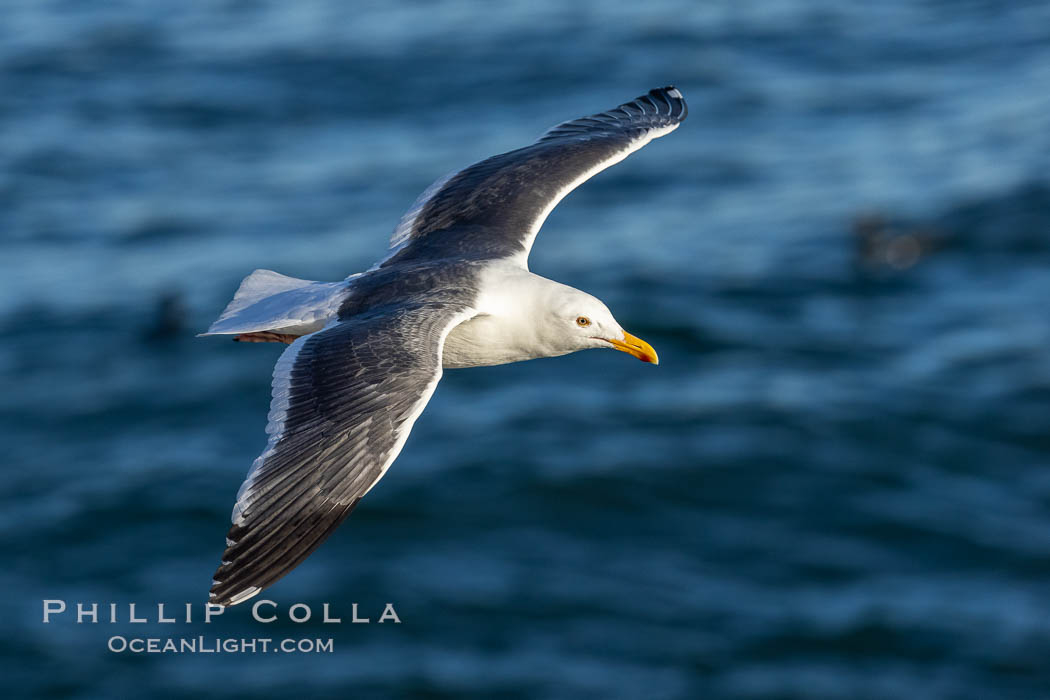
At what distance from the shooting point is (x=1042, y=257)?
105 ft

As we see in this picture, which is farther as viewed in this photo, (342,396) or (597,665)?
(597,665)

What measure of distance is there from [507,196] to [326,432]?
385 cm

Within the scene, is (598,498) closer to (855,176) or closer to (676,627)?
(676,627)

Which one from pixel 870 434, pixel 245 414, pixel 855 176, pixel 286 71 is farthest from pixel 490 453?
pixel 286 71

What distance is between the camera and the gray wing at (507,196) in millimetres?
10578

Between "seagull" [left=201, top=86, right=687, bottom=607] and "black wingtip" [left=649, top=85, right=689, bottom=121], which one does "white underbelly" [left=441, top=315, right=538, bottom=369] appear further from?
"black wingtip" [left=649, top=85, right=689, bottom=121]

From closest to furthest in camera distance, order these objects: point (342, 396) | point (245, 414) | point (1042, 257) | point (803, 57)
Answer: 1. point (342, 396)
2. point (245, 414)
3. point (1042, 257)
4. point (803, 57)

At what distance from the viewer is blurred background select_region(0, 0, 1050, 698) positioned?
2431 cm

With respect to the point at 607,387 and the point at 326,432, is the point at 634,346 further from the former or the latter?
the point at 607,387

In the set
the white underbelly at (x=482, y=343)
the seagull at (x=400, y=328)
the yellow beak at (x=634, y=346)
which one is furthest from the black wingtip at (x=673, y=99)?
the white underbelly at (x=482, y=343)

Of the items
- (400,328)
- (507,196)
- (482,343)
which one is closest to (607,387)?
(507,196)

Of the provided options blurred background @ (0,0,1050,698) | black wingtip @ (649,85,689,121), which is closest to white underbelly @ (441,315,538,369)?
black wingtip @ (649,85,689,121)

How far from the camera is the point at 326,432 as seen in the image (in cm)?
782

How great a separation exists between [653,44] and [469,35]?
5863 mm
